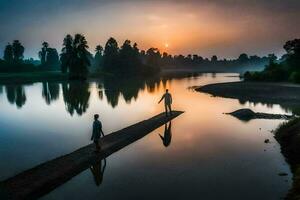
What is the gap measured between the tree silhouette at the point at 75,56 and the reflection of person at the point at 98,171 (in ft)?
351

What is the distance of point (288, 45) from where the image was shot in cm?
Answer: 9419

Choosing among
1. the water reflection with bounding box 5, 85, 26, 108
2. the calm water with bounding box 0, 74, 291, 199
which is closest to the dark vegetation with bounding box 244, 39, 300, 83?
the calm water with bounding box 0, 74, 291, 199

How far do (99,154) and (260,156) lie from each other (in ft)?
32.6

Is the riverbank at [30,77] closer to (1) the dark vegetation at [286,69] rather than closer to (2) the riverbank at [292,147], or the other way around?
(1) the dark vegetation at [286,69]

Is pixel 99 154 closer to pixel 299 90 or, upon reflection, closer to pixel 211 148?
pixel 211 148

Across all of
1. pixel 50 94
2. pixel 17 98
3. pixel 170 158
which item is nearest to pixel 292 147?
pixel 170 158

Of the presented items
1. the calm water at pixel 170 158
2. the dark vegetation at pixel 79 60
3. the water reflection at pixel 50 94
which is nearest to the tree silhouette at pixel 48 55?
the dark vegetation at pixel 79 60

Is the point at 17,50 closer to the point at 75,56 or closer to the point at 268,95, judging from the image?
the point at 75,56

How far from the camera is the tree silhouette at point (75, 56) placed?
12331cm

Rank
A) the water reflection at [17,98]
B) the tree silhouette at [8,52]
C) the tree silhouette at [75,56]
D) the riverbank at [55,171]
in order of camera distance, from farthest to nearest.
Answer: the tree silhouette at [8,52] < the tree silhouette at [75,56] < the water reflection at [17,98] < the riverbank at [55,171]

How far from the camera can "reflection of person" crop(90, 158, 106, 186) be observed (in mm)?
16953

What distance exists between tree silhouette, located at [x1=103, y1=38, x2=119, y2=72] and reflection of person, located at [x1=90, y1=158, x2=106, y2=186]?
5298 inches

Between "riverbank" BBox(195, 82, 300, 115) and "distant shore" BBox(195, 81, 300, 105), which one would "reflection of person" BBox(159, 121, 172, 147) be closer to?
"riverbank" BBox(195, 82, 300, 115)

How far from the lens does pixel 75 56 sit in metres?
123
